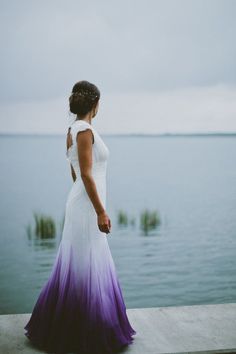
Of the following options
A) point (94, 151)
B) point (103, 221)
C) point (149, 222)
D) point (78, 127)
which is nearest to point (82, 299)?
point (103, 221)

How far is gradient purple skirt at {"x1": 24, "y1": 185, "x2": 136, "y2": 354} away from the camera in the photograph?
9.40 ft

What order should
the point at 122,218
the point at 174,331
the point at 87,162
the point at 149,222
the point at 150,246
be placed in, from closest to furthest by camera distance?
the point at 87,162 < the point at 174,331 < the point at 150,246 < the point at 149,222 < the point at 122,218

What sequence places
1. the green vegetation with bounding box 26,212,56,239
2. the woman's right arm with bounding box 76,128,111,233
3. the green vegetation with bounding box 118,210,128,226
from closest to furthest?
1. the woman's right arm with bounding box 76,128,111,233
2. the green vegetation with bounding box 26,212,56,239
3. the green vegetation with bounding box 118,210,128,226

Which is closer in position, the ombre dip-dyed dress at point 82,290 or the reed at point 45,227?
the ombre dip-dyed dress at point 82,290

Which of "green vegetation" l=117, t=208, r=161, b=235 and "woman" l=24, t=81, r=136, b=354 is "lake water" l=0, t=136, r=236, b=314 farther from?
"woman" l=24, t=81, r=136, b=354

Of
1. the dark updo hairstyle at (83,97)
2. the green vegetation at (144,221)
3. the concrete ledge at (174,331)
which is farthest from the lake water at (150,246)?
the dark updo hairstyle at (83,97)

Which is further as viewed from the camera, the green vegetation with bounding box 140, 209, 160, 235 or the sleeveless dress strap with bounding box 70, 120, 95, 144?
the green vegetation with bounding box 140, 209, 160, 235

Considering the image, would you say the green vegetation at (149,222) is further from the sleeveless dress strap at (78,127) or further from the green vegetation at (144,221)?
the sleeveless dress strap at (78,127)

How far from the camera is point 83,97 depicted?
2.81m

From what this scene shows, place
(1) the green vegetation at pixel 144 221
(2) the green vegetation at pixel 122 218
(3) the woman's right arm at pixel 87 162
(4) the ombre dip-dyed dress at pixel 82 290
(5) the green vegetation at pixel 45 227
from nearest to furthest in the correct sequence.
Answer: (3) the woman's right arm at pixel 87 162 → (4) the ombre dip-dyed dress at pixel 82 290 → (5) the green vegetation at pixel 45 227 → (1) the green vegetation at pixel 144 221 → (2) the green vegetation at pixel 122 218

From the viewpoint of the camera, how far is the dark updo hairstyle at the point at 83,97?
2812 millimetres

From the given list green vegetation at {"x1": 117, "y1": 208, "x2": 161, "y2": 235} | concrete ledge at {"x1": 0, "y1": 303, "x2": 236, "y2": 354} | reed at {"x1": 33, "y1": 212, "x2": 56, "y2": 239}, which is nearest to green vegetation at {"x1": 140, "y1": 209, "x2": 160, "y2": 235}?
green vegetation at {"x1": 117, "y1": 208, "x2": 161, "y2": 235}

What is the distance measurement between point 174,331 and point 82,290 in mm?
651

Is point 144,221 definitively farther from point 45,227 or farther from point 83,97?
point 83,97
